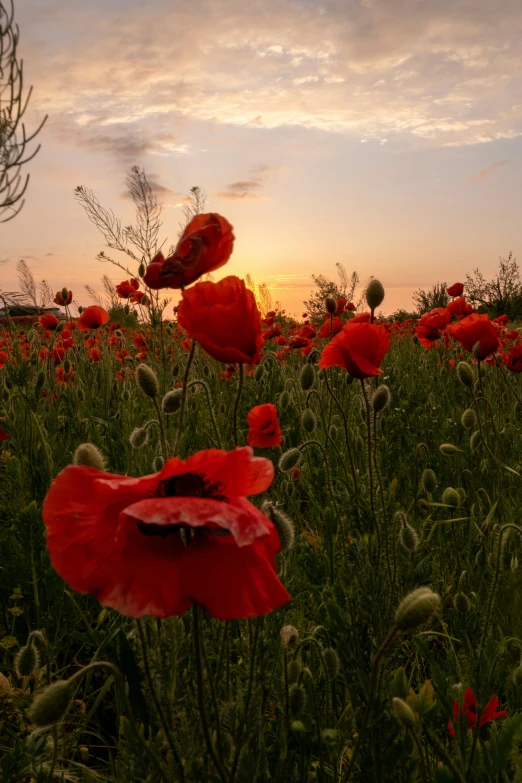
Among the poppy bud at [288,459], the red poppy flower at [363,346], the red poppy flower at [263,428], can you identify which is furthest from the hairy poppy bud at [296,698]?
the red poppy flower at [263,428]

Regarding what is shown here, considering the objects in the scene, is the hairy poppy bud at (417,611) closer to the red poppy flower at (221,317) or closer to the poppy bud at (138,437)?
the red poppy flower at (221,317)

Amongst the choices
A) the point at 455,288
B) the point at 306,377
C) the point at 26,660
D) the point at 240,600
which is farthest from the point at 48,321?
the point at 240,600

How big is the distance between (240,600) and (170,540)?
0.49ft

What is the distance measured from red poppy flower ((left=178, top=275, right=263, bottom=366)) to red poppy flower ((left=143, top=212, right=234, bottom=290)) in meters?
0.05

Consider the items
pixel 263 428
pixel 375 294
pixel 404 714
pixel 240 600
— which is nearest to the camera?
pixel 240 600

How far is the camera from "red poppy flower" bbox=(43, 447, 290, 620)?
31.9 inches

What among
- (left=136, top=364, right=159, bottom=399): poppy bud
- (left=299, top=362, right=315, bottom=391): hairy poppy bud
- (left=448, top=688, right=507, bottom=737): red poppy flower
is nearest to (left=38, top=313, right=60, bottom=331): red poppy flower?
(left=299, top=362, right=315, bottom=391): hairy poppy bud

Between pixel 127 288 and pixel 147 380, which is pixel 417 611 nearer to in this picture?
pixel 147 380

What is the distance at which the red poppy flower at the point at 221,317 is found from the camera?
123 cm

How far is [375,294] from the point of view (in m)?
2.54

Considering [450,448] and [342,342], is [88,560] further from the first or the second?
[450,448]

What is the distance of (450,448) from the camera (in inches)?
104

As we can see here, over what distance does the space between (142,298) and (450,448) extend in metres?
3.59

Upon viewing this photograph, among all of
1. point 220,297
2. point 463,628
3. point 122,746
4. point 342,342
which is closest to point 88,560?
point 220,297
